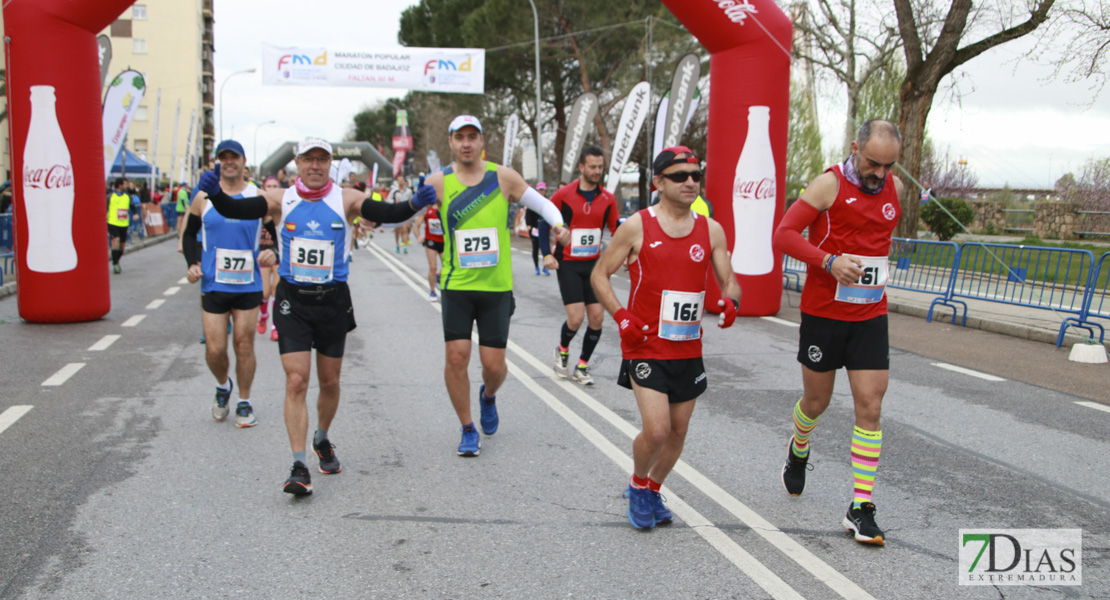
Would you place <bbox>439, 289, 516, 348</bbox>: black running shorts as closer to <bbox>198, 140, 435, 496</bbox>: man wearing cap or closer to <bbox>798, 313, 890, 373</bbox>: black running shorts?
<bbox>198, 140, 435, 496</bbox>: man wearing cap

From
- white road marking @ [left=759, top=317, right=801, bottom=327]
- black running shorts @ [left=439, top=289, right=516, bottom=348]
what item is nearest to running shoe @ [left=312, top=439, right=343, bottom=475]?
black running shorts @ [left=439, top=289, right=516, bottom=348]

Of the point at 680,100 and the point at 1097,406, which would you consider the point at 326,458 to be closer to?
the point at 1097,406

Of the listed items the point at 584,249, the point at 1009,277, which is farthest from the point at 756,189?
the point at 584,249

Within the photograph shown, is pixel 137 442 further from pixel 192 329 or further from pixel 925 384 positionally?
pixel 925 384

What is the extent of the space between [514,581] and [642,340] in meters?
1.16

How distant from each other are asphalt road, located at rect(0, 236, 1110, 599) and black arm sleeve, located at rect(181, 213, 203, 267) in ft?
3.68

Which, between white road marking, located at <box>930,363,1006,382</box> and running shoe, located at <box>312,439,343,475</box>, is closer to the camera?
running shoe, located at <box>312,439,343,475</box>

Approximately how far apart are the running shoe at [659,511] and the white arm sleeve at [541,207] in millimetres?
1851

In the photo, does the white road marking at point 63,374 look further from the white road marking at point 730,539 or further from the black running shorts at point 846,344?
the black running shorts at point 846,344

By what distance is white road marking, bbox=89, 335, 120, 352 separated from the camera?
9.20 m

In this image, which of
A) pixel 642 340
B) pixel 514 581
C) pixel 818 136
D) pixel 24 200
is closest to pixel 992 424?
pixel 642 340

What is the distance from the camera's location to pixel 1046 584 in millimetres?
3600

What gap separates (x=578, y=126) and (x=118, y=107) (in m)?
10.1

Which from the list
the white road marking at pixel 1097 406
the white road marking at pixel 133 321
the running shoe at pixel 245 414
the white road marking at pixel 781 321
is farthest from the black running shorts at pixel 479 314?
the white road marking at pixel 133 321
